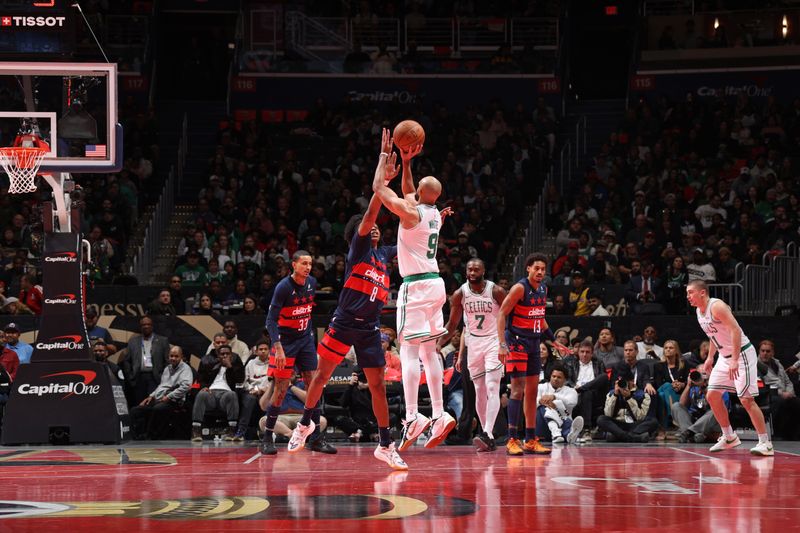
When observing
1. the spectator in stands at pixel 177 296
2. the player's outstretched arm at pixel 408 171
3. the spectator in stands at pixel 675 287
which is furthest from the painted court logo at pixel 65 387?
the spectator in stands at pixel 675 287

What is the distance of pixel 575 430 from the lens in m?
14.8

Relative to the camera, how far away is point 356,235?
10219 mm

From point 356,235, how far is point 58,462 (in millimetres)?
4020

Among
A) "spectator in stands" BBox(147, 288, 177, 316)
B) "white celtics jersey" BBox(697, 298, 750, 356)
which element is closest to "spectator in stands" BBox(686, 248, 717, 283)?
"white celtics jersey" BBox(697, 298, 750, 356)

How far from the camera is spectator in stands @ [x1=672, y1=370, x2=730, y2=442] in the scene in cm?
1517

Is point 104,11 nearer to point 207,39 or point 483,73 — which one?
point 207,39

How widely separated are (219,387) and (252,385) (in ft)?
1.71

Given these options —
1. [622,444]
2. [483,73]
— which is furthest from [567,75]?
[622,444]

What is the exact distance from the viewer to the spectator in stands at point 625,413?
15.3m

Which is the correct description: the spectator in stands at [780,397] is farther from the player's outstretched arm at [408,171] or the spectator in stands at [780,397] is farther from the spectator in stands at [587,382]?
the player's outstretched arm at [408,171]

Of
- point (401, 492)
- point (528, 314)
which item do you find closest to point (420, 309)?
point (401, 492)

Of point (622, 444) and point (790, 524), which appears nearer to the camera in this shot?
point (790, 524)

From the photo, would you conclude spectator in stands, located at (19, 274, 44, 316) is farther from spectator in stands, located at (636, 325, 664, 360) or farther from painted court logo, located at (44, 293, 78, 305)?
spectator in stands, located at (636, 325, 664, 360)

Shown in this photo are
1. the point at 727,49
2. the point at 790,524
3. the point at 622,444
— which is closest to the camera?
the point at 790,524
